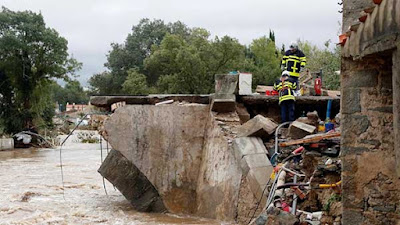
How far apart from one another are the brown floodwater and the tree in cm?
1197

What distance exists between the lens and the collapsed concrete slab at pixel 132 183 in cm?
1062

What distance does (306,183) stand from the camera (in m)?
7.11

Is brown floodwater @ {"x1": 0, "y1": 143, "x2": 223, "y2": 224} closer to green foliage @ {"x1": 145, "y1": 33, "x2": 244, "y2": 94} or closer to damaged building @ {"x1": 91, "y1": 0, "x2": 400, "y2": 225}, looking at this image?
damaged building @ {"x1": 91, "y1": 0, "x2": 400, "y2": 225}

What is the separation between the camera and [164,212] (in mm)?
10484

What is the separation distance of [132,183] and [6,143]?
22535 mm

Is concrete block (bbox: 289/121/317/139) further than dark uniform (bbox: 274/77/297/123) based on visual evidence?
No

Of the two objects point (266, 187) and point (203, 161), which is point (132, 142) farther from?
point (266, 187)

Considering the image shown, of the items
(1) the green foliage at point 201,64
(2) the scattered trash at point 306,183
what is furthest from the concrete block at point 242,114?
(1) the green foliage at point 201,64

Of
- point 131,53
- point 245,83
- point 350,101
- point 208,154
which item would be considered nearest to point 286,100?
point 245,83

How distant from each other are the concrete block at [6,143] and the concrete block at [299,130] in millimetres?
25016

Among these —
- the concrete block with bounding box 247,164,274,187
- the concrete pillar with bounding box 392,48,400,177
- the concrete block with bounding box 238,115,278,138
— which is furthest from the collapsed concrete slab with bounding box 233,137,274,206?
the concrete pillar with bounding box 392,48,400,177

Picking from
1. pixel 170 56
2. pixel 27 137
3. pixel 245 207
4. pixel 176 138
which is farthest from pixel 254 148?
pixel 27 137

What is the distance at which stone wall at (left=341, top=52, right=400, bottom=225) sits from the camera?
17.4 feet

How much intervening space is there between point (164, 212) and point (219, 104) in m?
2.45
